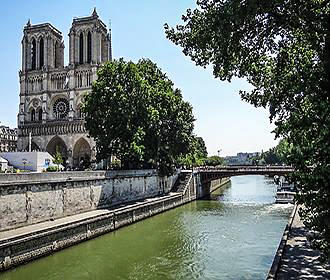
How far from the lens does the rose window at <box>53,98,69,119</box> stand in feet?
225

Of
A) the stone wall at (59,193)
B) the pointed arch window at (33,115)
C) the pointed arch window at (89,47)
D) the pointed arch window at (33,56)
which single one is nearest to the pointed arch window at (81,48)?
the pointed arch window at (89,47)

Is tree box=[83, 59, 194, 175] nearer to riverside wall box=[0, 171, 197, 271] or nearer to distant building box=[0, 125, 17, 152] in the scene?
riverside wall box=[0, 171, 197, 271]

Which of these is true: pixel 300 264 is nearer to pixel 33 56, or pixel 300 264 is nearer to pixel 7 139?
pixel 33 56

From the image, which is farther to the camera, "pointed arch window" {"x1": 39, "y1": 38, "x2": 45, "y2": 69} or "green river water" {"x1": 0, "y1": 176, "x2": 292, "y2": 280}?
"pointed arch window" {"x1": 39, "y1": 38, "x2": 45, "y2": 69}

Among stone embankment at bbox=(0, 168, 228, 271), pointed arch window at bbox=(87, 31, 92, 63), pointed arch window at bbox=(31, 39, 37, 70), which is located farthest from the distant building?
stone embankment at bbox=(0, 168, 228, 271)

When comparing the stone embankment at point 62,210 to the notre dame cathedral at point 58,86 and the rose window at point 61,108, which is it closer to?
the notre dame cathedral at point 58,86

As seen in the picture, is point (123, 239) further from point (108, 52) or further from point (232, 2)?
point (108, 52)

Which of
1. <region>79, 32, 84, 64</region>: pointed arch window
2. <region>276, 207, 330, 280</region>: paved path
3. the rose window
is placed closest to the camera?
<region>276, 207, 330, 280</region>: paved path

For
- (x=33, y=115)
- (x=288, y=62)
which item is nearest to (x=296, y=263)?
(x=288, y=62)

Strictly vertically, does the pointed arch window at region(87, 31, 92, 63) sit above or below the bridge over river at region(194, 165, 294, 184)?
above

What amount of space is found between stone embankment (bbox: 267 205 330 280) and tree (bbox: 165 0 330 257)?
7.18 ft

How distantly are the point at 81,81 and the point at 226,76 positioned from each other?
54755 millimetres

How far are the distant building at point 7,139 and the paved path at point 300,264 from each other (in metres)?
104

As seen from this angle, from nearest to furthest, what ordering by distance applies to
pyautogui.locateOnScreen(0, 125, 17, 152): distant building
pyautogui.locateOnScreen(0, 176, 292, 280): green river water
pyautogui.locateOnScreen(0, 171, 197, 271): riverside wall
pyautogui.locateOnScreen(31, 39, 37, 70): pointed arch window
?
pyautogui.locateOnScreen(0, 176, 292, 280): green river water → pyautogui.locateOnScreen(0, 171, 197, 271): riverside wall → pyautogui.locateOnScreen(31, 39, 37, 70): pointed arch window → pyautogui.locateOnScreen(0, 125, 17, 152): distant building
